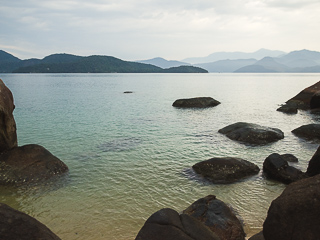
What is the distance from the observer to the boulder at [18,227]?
14.5 feet

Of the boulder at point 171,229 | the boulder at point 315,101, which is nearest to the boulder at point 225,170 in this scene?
the boulder at point 171,229

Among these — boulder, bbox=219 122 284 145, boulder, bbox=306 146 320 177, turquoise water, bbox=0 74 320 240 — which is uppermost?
boulder, bbox=306 146 320 177

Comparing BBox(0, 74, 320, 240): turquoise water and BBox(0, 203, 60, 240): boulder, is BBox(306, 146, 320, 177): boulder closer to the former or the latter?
BBox(0, 74, 320, 240): turquoise water

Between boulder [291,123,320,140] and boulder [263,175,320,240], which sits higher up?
boulder [263,175,320,240]

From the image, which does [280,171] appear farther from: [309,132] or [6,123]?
[6,123]

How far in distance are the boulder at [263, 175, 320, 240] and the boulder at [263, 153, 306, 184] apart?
22.4 ft

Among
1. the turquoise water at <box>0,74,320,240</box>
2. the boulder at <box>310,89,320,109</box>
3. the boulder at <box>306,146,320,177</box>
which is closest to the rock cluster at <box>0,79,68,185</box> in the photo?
the turquoise water at <box>0,74,320,240</box>

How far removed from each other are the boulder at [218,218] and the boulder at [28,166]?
8024 millimetres

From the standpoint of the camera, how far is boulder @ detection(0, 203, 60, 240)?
4.42 m

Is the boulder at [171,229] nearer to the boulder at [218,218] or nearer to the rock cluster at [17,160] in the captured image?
the boulder at [218,218]

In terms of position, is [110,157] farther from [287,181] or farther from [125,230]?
[287,181]

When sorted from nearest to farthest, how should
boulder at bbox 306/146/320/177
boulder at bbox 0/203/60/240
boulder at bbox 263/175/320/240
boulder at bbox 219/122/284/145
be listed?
1. boulder at bbox 0/203/60/240
2. boulder at bbox 263/175/320/240
3. boulder at bbox 306/146/320/177
4. boulder at bbox 219/122/284/145

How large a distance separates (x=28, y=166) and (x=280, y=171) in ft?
41.5

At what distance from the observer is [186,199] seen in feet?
36.1
